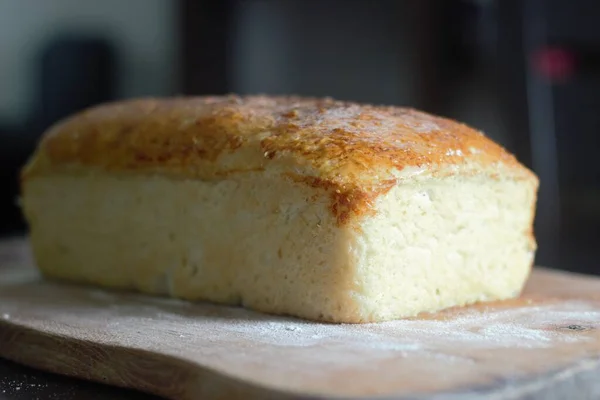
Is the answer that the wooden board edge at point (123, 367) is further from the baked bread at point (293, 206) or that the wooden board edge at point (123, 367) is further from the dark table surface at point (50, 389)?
the baked bread at point (293, 206)

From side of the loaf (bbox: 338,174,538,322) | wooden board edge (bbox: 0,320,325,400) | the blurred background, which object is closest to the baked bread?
side of the loaf (bbox: 338,174,538,322)

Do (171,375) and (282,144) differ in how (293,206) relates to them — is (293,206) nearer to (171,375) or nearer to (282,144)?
(282,144)

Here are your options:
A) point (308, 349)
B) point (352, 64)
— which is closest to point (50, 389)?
point (308, 349)

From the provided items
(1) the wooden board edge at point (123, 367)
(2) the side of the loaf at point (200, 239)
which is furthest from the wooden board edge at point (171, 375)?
(2) the side of the loaf at point (200, 239)

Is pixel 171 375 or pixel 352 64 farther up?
pixel 352 64

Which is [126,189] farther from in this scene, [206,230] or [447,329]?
[447,329]

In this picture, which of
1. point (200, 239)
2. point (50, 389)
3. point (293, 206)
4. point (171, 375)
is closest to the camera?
point (171, 375)
